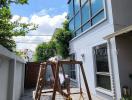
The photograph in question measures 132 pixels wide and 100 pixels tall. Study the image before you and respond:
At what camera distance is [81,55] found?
991 centimetres

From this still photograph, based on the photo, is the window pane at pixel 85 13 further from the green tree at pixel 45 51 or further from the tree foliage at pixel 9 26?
the green tree at pixel 45 51

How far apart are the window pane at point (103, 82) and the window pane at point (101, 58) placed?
1.13ft

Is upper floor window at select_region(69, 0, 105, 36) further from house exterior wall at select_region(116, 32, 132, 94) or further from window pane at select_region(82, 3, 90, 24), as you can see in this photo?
house exterior wall at select_region(116, 32, 132, 94)

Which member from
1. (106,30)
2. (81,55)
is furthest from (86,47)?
(106,30)

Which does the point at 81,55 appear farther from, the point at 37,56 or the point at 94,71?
the point at 37,56

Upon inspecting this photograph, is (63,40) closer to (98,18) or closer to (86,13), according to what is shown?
(86,13)

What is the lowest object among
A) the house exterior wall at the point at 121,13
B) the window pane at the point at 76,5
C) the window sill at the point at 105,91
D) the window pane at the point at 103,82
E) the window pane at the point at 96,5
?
the window sill at the point at 105,91

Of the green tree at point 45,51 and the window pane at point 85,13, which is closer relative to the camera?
the window pane at point 85,13

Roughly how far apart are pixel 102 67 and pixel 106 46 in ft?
3.67

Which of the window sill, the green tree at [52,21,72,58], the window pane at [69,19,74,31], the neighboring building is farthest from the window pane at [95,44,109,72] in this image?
the window pane at [69,19,74,31]

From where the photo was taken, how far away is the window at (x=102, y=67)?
287 inches

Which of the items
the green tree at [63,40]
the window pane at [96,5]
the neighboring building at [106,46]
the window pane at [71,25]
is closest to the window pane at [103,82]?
the neighboring building at [106,46]

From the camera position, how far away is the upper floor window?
7840 mm

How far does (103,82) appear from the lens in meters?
7.65
